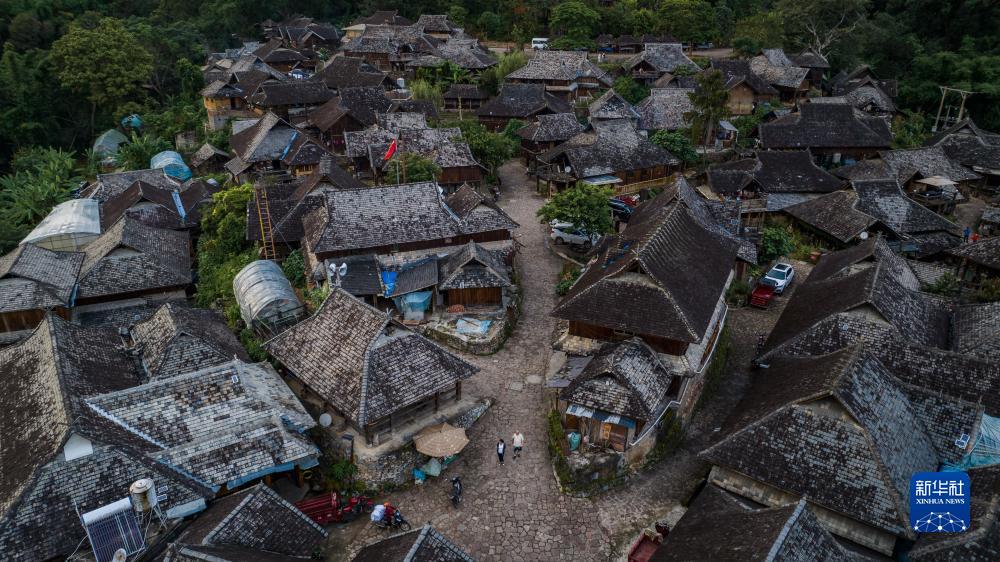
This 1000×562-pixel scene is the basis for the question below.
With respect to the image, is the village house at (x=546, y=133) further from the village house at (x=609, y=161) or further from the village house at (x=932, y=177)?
the village house at (x=932, y=177)

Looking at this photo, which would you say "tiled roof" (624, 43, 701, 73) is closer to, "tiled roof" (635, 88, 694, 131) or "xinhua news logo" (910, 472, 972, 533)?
"tiled roof" (635, 88, 694, 131)

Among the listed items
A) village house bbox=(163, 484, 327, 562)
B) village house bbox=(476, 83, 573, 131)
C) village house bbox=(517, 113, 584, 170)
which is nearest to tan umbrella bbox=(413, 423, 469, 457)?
village house bbox=(163, 484, 327, 562)

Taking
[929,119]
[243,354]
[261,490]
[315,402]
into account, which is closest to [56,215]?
[243,354]

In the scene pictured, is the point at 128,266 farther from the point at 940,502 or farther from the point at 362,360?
the point at 940,502

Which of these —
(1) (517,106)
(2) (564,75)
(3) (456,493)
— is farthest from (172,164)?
(3) (456,493)

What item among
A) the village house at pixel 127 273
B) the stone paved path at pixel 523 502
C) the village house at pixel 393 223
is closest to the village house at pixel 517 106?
the village house at pixel 393 223

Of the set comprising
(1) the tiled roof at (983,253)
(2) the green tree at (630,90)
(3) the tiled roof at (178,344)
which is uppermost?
(3) the tiled roof at (178,344)
